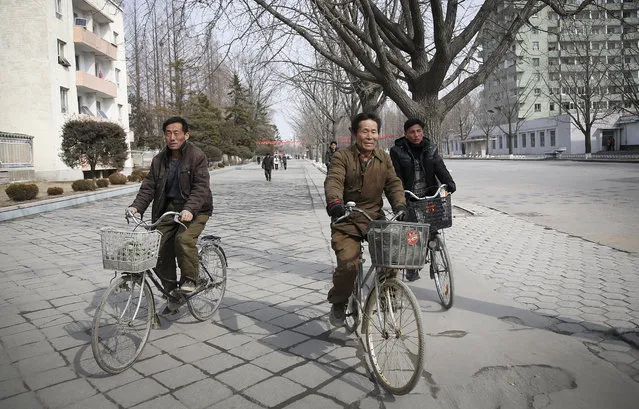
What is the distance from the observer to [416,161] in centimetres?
548

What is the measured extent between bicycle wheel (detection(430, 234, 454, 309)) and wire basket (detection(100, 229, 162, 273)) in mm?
2946

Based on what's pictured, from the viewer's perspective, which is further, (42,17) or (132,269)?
(42,17)

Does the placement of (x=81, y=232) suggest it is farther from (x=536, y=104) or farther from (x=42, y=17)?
(x=536, y=104)

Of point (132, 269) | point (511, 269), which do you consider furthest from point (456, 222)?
point (132, 269)

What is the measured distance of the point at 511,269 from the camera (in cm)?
634

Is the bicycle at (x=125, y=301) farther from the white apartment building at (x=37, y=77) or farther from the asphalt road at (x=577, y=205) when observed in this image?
the white apartment building at (x=37, y=77)

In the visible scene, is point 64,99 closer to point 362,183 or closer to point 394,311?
point 362,183

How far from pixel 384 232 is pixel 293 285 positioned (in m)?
3.00

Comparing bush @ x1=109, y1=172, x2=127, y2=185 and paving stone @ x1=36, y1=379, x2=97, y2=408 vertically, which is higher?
bush @ x1=109, y1=172, x2=127, y2=185

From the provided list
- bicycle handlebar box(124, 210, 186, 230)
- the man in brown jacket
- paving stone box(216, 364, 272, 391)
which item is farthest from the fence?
the man in brown jacket

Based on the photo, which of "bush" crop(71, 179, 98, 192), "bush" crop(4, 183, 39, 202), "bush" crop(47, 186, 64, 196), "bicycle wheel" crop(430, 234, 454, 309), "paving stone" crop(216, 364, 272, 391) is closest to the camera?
"paving stone" crop(216, 364, 272, 391)

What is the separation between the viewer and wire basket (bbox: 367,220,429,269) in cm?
292

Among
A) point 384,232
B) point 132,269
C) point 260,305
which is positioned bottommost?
point 260,305

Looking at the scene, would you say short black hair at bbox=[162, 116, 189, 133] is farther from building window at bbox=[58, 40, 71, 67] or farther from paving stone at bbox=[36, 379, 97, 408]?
building window at bbox=[58, 40, 71, 67]
